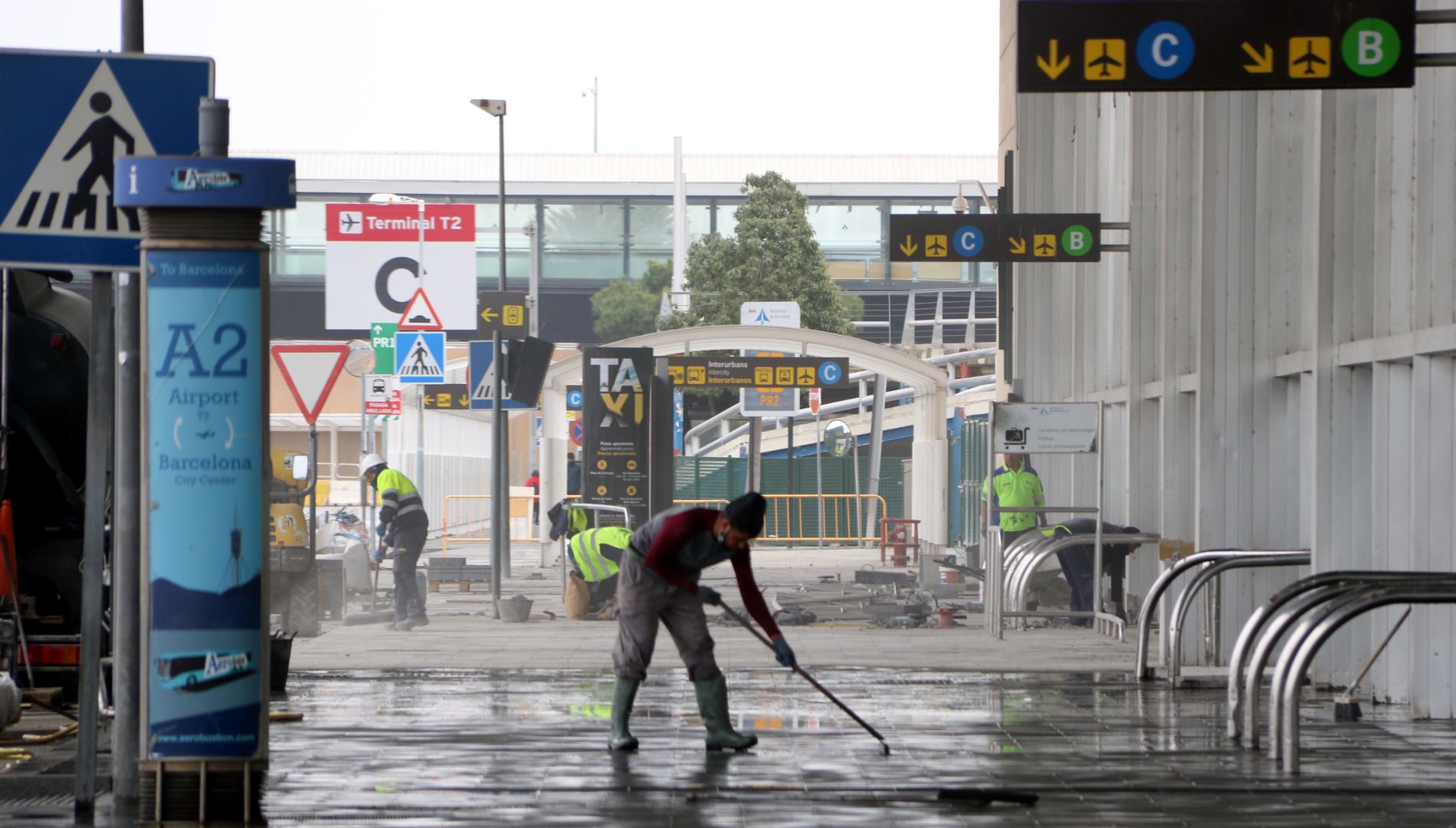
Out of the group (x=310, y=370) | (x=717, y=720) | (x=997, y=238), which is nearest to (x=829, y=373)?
(x=997, y=238)

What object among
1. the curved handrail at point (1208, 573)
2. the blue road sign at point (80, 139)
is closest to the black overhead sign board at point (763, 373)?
the curved handrail at point (1208, 573)

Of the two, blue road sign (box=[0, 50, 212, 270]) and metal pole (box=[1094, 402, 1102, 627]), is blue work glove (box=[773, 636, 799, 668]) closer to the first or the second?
blue road sign (box=[0, 50, 212, 270])

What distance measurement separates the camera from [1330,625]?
28.9 feet

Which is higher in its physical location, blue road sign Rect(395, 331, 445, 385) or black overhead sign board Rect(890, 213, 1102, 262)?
black overhead sign board Rect(890, 213, 1102, 262)

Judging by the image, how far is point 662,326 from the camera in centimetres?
5850

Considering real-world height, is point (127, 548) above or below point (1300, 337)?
below

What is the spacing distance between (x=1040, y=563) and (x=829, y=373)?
15069 millimetres

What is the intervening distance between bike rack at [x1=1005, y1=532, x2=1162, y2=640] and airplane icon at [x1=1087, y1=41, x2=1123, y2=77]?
7477 millimetres

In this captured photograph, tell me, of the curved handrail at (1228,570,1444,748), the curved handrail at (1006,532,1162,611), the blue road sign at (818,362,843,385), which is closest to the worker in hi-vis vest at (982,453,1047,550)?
the curved handrail at (1006,532,1162,611)

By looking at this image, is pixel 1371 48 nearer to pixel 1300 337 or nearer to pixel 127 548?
pixel 1300 337

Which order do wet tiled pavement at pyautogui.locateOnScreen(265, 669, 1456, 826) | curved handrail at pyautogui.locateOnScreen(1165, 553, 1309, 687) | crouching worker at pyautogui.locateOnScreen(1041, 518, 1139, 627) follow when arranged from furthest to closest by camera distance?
crouching worker at pyautogui.locateOnScreen(1041, 518, 1139, 627), curved handrail at pyautogui.locateOnScreen(1165, 553, 1309, 687), wet tiled pavement at pyautogui.locateOnScreen(265, 669, 1456, 826)

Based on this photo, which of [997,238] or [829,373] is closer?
[997,238]

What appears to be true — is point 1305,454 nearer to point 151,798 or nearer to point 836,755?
point 836,755

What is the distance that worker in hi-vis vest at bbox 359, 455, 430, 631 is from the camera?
19.1 meters
